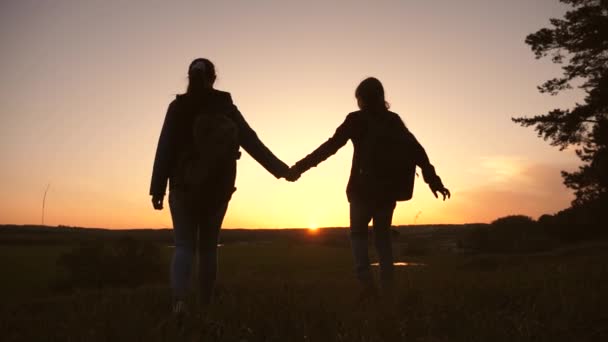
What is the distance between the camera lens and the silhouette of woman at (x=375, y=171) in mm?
5320

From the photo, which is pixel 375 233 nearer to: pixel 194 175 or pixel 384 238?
pixel 384 238

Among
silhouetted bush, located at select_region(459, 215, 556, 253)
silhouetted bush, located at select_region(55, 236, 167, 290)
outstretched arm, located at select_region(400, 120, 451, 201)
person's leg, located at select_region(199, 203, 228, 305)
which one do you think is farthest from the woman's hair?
silhouetted bush, located at select_region(459, 215, 556, 253)

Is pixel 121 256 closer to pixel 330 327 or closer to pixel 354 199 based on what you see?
pixel 354 199

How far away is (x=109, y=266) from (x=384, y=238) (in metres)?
13.9

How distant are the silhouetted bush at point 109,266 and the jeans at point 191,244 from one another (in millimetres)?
12785

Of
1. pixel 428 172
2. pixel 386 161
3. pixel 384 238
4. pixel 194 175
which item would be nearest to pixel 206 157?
pixel 194 175

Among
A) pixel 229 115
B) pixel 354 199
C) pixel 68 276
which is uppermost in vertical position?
pixel 229 115

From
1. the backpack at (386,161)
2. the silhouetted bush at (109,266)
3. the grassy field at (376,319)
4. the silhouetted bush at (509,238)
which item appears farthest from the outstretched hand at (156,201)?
the silhouetted bush at (509,238)

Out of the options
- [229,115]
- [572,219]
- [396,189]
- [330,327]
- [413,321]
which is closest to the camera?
[330,327]

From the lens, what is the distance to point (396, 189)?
538cm

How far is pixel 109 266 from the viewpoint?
1727 cm

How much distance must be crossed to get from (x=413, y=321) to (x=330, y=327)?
25.8 inches

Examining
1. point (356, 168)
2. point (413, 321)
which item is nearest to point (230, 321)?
point (413, 321)

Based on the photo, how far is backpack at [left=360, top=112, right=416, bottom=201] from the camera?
5312 mm
